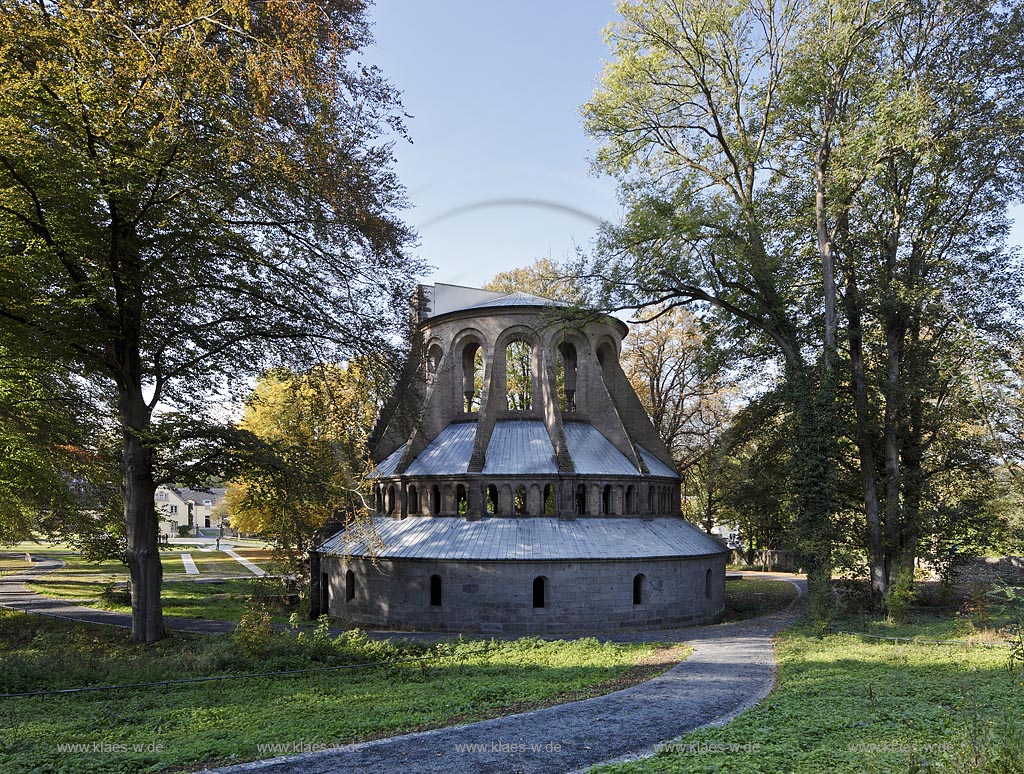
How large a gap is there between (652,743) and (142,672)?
10.7 meters

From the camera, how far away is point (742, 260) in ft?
81.8

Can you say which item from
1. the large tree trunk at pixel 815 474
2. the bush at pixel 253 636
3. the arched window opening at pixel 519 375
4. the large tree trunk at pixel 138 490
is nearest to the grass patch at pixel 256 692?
the bush at pixel 253 636

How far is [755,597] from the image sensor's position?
110ft

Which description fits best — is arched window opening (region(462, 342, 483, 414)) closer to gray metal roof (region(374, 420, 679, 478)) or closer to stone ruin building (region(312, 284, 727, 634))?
stone ruin building (region(312, 284, 727, 634))

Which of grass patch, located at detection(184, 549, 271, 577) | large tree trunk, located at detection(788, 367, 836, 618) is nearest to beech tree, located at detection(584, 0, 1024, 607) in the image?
large tree trunk, located at detection(788, 367, 836, 618)

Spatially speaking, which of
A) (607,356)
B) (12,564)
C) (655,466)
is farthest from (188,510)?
(655,466)

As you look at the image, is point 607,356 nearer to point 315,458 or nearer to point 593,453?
point 593,453

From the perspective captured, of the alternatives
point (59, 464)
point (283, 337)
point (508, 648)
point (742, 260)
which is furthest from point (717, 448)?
point (59, 464)

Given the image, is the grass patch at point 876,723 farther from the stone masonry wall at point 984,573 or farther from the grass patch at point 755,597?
the grass patch at point 755,597

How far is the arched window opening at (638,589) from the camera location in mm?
24719

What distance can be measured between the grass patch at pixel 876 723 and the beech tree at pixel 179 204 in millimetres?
12994

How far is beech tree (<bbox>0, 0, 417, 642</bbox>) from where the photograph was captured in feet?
40.2

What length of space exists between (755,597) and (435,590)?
18.1 meters

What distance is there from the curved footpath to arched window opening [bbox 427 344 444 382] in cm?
1914
